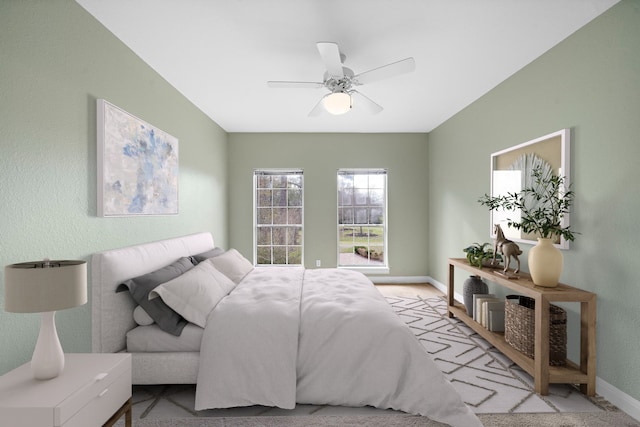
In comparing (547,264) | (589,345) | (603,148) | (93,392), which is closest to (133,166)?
(93,392)

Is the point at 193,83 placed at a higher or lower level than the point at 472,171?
higher

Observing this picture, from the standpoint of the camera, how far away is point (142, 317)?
213 centimetres

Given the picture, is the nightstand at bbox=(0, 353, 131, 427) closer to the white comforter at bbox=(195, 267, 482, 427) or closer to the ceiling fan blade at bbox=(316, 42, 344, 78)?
the white comforter at bbox=(195, 267, 482, 427)

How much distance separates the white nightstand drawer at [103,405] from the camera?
127 cm

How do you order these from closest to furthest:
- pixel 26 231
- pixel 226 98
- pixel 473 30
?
pixel 26 231 < pixel 473 30 < pixel 226 98

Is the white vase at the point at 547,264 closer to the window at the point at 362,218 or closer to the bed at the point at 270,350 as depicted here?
the bed at the point at 270,350

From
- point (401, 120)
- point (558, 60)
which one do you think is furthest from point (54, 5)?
point (401, 120)

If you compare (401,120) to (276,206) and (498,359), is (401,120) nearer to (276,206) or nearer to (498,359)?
(276,206)

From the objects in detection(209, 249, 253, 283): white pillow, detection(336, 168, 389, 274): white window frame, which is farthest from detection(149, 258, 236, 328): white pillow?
detection(336, 168, 389, 274): white window frame

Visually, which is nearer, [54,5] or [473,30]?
[54,5]

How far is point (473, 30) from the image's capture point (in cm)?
231

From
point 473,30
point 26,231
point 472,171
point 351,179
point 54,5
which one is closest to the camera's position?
point 26,231

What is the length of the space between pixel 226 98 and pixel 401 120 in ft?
8.40

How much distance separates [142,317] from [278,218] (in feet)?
11.0
